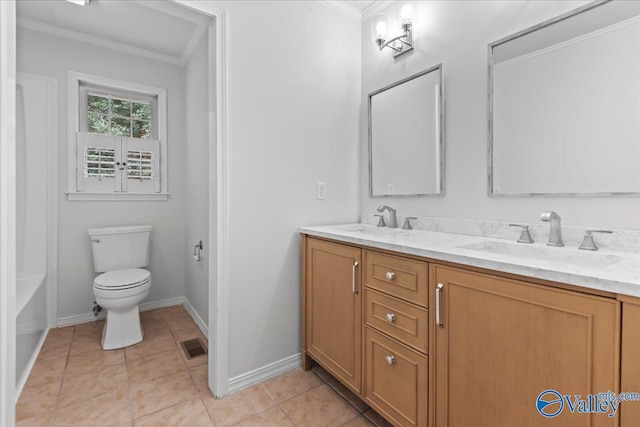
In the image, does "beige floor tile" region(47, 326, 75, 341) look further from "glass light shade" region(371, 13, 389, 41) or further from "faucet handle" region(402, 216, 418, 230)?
"glass light shade" region(371, 13, 389, 41)

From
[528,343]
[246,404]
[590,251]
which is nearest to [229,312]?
[246,404]

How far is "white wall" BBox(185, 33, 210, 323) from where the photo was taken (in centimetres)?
231

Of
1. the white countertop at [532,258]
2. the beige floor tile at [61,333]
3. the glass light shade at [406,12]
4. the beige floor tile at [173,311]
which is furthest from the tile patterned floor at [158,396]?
the glass light shade at [406,12]

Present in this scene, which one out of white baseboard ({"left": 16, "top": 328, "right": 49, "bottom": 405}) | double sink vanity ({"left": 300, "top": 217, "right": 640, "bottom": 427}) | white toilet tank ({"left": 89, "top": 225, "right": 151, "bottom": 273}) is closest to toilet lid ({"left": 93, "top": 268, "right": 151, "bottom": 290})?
white toilet tank ({"left": 89, "top": 225, "right": 151, "bottom": 273})

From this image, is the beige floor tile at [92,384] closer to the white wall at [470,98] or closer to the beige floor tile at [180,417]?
the beige floor tile at [180,417]

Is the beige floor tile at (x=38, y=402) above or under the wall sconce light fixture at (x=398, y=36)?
under

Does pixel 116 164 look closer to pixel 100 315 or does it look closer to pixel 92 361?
pixel 100 315

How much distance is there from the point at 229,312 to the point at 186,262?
1.53m

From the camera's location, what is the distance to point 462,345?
1.01 meters

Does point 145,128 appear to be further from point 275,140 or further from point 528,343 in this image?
point 528,343

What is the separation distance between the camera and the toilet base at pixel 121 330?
2143mm

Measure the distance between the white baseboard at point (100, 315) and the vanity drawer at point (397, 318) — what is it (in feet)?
7.47

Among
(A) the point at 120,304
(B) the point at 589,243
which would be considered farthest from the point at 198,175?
(B) the point at 589,243

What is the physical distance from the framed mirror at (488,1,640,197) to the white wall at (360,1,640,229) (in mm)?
45
